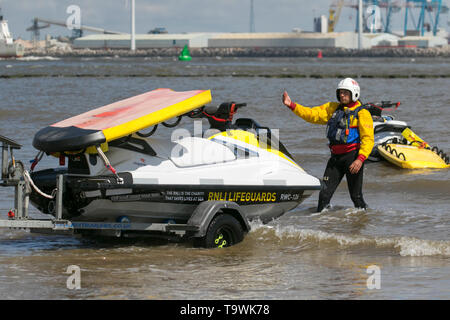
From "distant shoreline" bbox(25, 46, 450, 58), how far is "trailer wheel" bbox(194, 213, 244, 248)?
14141 cm

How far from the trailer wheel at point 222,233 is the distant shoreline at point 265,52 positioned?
14141cm

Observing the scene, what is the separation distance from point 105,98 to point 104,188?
90.4 ft

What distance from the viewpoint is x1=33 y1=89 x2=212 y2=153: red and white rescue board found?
23.1 ft

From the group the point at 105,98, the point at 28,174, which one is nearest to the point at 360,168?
the point at 28,174

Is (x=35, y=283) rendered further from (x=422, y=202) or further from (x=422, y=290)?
(x=422, y=202)

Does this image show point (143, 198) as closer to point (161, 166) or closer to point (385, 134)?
point (161, 166)

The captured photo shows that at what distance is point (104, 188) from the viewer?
23.7ft

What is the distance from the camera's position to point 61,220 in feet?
23.8

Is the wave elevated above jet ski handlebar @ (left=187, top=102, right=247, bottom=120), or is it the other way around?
jet ski handlebar @ (left=187, top=102, right=247, bottom=120)

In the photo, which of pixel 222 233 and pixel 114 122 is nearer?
pixel 114 122

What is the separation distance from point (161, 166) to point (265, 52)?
512 feet

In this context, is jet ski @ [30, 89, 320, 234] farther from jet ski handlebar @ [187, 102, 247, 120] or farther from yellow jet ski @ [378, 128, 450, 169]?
yellow jet ski @ [378, 128, 450, 169]

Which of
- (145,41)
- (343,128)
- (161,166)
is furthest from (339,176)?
(145,41)

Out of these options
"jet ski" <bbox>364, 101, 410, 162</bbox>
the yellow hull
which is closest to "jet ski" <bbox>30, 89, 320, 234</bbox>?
the yellow hull
